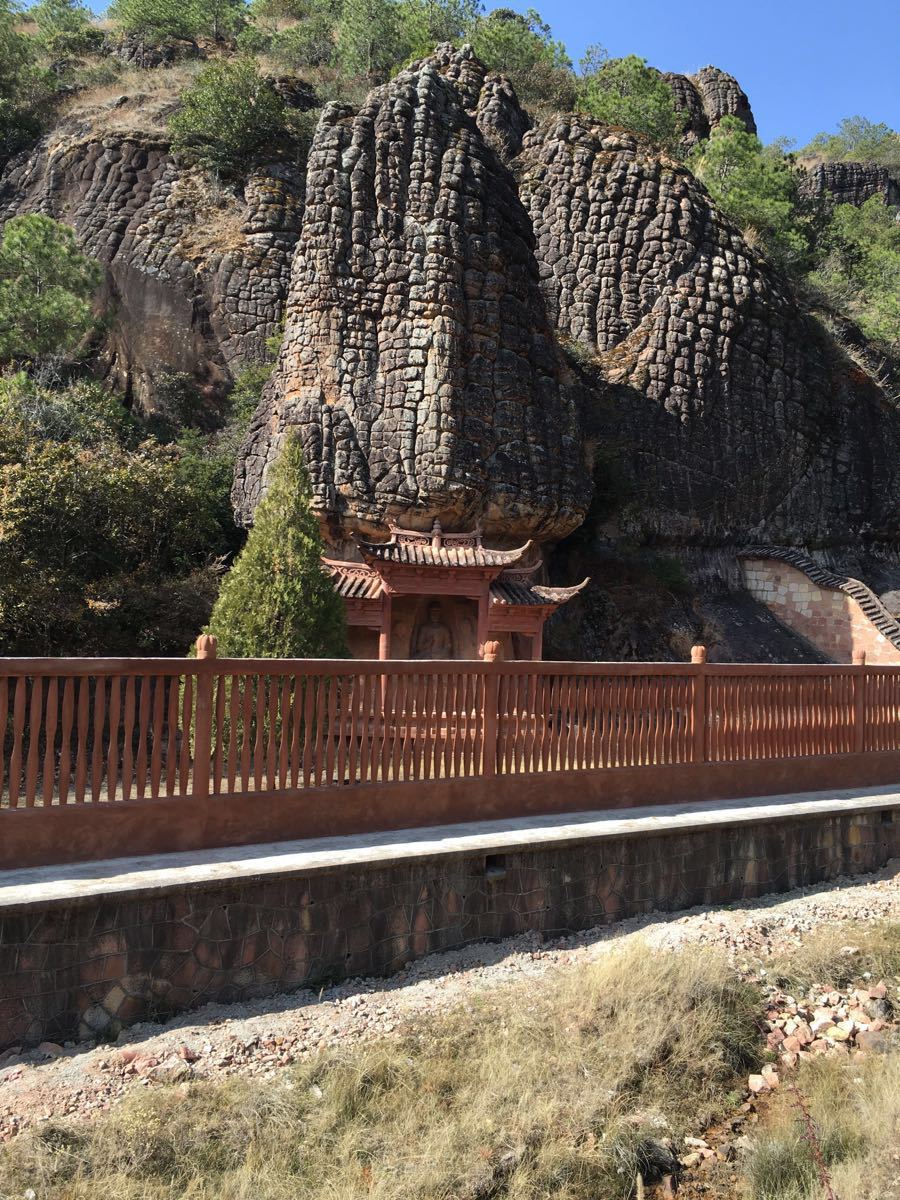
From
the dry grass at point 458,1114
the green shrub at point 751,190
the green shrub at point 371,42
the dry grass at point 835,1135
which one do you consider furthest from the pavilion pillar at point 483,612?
the green shrub at point 371,42

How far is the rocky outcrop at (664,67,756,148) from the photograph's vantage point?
1361 inches

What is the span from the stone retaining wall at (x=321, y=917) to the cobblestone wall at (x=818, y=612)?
13.2 metres

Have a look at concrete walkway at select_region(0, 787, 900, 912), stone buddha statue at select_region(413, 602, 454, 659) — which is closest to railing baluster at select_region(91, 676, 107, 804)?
concrete walkway at select_region(0, 787, 900, 912)

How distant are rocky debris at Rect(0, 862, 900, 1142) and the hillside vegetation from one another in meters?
7.57

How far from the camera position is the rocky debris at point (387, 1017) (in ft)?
14.6

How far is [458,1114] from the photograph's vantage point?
4480mm

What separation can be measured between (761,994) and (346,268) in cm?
1500

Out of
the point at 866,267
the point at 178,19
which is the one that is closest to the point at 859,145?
the point at 866,267

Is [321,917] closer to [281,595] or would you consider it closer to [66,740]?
[66,740]

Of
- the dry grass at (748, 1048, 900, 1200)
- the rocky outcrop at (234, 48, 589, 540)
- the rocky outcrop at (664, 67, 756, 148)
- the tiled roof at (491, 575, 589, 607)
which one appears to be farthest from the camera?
the rocky outcrop at (664, 67, 756, 148)

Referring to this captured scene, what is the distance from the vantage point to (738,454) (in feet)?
70.0

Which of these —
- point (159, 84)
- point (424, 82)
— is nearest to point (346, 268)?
point (424, 82)

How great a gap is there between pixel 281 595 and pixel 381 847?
4.86 meters

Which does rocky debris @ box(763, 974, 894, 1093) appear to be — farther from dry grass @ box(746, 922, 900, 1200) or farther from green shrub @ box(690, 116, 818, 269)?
green shrub @ box(690, 116, 818, 269)
